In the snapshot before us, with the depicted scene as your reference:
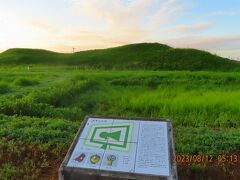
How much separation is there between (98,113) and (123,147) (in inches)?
262

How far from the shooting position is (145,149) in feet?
12.7

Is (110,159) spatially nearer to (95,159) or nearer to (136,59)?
(95,159)

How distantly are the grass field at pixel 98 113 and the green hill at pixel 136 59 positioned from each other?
13340 millimetres

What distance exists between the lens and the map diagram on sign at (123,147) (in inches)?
144

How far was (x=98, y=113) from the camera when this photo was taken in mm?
10508

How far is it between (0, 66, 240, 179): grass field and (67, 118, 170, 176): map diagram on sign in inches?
39.7

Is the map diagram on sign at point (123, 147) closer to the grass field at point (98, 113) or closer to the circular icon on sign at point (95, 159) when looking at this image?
the circular icon on sign at point (95, 159)
